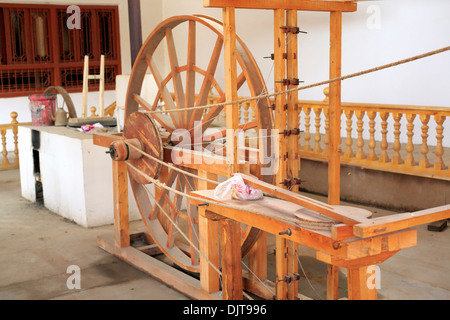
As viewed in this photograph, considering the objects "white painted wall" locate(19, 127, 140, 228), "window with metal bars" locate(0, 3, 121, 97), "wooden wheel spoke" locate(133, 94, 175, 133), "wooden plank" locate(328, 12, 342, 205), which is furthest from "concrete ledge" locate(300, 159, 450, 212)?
"window with metal bars" locate(0, 3, 121, 97)

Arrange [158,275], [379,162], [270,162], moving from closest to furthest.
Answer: [270,162] < [158,275] < [379,162]

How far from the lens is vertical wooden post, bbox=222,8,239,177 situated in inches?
142

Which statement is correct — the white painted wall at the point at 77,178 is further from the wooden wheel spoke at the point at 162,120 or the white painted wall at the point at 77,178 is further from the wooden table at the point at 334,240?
the wooden table at the point at 334,240

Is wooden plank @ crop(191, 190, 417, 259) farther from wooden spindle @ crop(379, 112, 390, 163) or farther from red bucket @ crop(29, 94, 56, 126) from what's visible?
red bucket @ crop(29, 94, 56, 126)

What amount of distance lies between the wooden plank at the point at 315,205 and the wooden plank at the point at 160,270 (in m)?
1.09

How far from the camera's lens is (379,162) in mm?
6895

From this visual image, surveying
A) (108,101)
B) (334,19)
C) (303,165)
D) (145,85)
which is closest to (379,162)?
(303,165)

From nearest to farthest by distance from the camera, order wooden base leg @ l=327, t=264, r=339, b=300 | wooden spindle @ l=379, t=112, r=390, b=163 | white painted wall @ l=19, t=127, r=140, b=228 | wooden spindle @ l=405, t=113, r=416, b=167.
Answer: wooden base leg @ l=327, t=264, r=339, b=300 < white painted wall @ l=19, t=127, r=140, b=228 < wooden spindle @ l=405, t=113, r=416, b=167 < wooden spindle @ l=379, t=112, r=390, b=163

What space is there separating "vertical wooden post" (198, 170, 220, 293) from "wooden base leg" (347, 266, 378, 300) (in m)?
1.40

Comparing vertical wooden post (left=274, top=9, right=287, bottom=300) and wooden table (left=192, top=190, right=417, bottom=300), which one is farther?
vertical wooden post (left=274, top=9, right=287, bottom=300)

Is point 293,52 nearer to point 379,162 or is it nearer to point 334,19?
point 334,19

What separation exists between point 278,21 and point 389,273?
2297 mm

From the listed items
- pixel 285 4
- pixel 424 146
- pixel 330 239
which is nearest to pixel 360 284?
pixel 330 239

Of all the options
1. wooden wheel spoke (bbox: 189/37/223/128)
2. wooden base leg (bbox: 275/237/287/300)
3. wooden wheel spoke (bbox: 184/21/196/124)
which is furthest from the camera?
wooden wheel spoke (bbox: 184/21/196/124)
